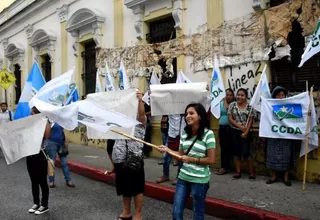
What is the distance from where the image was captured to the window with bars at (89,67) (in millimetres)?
11742

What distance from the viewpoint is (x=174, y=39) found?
336 inches

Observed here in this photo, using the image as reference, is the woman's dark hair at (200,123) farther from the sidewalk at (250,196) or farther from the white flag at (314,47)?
the white flag at (314,47)

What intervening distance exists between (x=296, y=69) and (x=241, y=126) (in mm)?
1392

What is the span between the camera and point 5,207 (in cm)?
534

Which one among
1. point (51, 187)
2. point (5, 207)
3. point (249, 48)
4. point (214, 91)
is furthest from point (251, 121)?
point (5, 207)

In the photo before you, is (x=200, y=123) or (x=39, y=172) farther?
(x=39, y=172)

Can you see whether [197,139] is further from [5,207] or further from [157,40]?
[157,40]

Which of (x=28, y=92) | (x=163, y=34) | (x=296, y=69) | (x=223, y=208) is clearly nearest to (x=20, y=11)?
(x=163, y=34)

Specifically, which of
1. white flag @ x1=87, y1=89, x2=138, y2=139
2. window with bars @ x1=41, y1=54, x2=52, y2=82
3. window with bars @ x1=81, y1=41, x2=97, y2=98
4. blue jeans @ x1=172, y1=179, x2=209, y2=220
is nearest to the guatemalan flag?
white flag @ x1=87, y1=89, x2=138, y2=139

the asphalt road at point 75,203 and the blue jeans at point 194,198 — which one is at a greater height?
the blue jeans at point 194,198

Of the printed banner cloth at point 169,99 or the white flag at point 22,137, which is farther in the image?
the printed banner cloth at point 169,99

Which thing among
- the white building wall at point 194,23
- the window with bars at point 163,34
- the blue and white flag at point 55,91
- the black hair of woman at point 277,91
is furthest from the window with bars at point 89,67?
the black hair of woman at point 277,91

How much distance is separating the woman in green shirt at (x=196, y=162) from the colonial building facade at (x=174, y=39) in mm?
3379

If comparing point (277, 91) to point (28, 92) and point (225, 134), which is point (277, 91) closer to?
point (225, 134)
